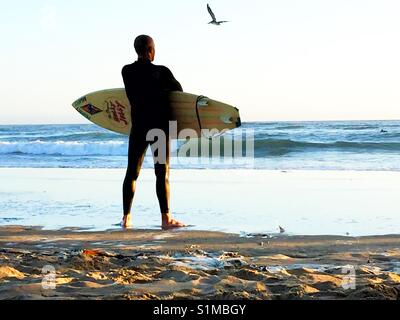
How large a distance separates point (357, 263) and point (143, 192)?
4877 mm

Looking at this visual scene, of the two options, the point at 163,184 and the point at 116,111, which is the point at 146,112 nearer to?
the point at 163,184

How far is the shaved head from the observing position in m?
5.79

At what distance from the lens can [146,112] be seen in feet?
19.7

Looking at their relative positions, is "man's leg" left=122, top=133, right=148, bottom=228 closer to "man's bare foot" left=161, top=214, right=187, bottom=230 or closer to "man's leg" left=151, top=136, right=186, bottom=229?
"man's leg" left=151, top=136, right=186, bottom=229

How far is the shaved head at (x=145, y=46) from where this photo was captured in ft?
19.0

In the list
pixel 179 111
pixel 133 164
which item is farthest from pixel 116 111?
pixel 133 164

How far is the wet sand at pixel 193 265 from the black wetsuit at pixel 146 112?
0.49 metres

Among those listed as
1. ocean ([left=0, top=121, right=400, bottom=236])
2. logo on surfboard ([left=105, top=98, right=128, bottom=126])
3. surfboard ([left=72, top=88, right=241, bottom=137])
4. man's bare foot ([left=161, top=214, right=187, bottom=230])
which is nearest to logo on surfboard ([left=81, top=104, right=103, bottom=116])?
surfboard ([left=72, top=88, right=241, bottom=137])

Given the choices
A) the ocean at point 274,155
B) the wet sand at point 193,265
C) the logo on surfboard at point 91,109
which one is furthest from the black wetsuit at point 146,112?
the ocean at point 274,155

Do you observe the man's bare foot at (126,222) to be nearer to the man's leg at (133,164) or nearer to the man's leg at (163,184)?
the man's leg at (133,164)

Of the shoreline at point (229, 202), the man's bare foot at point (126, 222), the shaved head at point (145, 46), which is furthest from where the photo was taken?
the shoreline at point (229, 202)

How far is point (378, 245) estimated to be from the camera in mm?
4898
